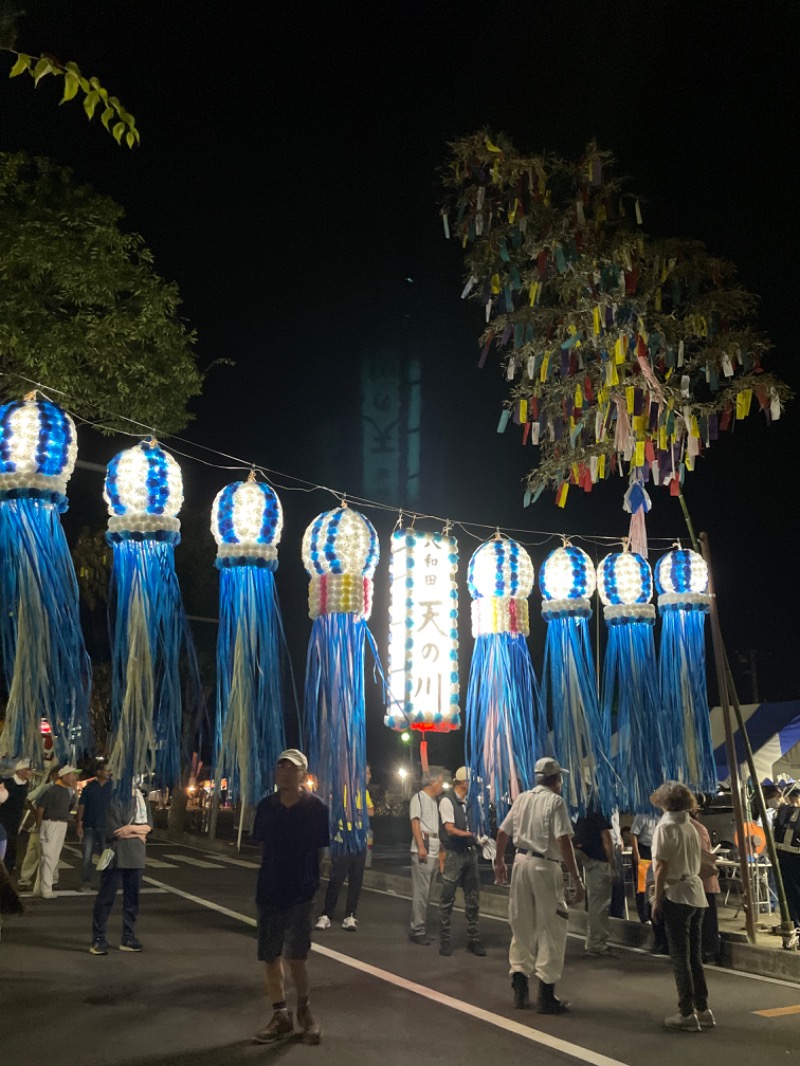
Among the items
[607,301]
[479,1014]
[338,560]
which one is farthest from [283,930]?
[607,301]

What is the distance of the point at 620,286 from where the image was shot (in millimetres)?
10758

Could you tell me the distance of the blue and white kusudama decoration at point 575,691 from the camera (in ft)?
26.3

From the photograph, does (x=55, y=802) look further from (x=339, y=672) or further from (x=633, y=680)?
(x=633, y=680)

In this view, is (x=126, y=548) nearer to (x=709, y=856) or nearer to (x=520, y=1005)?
(x=520, y=1005)

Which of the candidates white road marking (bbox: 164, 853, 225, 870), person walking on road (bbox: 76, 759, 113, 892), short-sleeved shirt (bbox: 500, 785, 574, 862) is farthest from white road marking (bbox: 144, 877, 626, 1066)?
white road marking (bbox: 164, 853, 225, 870)

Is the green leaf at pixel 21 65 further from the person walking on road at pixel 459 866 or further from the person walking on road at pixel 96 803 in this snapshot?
the person walking on road at pixel 96 803

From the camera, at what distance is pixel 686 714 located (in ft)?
28.2

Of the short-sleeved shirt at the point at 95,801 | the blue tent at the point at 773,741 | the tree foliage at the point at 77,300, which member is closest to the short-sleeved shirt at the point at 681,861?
the tree foliage at the point at 77,300

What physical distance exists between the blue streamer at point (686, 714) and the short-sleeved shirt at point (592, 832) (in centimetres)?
74

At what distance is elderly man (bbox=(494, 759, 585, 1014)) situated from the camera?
19.6ft

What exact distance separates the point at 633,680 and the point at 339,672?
309 centimetres

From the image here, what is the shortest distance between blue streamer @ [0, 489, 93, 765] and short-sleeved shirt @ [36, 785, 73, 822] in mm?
5600

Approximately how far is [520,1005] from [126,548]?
Answer: 3833 millimetres

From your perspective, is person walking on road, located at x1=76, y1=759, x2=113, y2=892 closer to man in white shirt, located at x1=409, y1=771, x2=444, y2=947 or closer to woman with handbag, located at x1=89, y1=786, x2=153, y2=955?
woman with handbag, located at x1=89, y1=786, x2=153, y2=955
